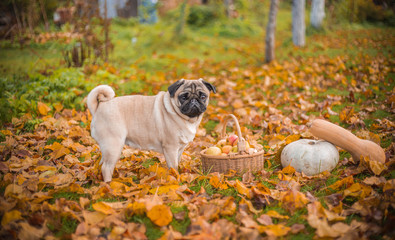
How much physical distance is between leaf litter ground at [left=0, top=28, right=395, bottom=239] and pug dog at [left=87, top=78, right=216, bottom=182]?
11.2 inches

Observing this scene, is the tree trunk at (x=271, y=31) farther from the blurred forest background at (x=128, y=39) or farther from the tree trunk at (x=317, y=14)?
the tree trunk at (x=317, y=14)

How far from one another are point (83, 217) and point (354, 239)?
216 cm

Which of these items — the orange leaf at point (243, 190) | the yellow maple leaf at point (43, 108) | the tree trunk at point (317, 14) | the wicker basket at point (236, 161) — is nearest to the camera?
the orange leaf at point (243, 190)

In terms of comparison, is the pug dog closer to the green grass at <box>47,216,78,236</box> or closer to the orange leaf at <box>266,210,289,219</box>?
the green grass at <box>47,216,78,236</box>

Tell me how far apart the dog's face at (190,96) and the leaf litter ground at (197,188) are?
72cm

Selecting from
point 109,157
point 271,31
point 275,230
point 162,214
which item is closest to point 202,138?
point 109,157

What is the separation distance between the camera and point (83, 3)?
336 inches

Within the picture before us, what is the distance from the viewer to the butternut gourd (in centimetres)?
335

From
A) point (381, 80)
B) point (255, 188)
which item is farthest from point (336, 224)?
point (381, 80)

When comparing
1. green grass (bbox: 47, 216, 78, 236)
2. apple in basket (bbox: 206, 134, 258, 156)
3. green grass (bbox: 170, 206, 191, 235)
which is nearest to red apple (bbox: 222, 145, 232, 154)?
apple in basket (bbox: 206, 134, 258, 156)

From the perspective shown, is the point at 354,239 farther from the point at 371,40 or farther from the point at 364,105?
the point at 371,40

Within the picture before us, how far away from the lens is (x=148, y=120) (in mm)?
3535

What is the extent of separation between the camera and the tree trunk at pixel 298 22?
11242 mm

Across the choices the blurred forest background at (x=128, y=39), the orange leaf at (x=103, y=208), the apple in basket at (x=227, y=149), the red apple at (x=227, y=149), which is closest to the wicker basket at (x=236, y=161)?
the apple in basket at (x=227, y=149)
